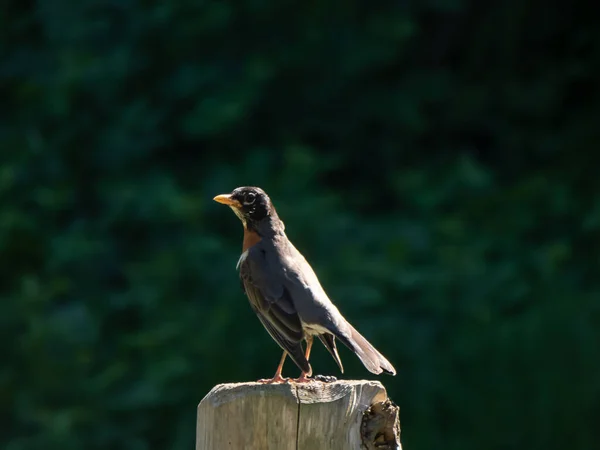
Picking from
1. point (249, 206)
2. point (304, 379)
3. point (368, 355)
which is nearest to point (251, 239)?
point (249, 206)

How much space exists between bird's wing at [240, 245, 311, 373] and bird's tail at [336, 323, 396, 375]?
17 centimetres

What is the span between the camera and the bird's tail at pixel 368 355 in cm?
391

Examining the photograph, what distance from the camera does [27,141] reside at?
31.7 ft

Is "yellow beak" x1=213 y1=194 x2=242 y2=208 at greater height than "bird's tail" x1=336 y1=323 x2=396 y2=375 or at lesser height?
greater

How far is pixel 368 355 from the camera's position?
3.99 metres

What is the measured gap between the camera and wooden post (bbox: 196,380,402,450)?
308cm

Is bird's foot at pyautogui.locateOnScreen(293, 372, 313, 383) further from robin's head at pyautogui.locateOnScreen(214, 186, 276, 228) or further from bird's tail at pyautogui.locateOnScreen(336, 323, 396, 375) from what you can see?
robin's head at pyautogui.locateOnScreen(214, 186, 276, 228)

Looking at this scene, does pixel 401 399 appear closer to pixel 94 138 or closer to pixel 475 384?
pixel 475 384

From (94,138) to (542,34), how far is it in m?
4.18

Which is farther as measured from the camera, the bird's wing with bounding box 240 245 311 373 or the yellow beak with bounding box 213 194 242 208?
the yellow beak with bounding box 213 194 242 208

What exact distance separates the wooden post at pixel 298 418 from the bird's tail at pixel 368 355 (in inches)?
26.6

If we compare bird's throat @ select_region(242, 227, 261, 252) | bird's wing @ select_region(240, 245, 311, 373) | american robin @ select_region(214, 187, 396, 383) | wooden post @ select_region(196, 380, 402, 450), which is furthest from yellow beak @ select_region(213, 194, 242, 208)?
wooden post @ select_region(196, 380, 402, 450)

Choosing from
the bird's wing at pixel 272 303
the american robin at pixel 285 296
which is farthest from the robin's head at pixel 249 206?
the bird's wing at pixel 272 303

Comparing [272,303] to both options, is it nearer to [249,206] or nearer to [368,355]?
[368,355]
